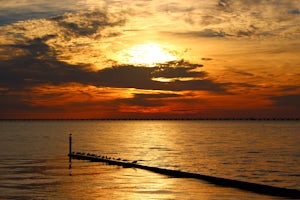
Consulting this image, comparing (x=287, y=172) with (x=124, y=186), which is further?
(x=287, y=172)

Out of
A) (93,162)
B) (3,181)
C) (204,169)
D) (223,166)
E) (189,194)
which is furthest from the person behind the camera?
(223,166)

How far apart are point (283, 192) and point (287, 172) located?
27546 millimetres

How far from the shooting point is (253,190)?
3031 centimetres

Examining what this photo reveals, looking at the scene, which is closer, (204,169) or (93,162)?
(93,162)

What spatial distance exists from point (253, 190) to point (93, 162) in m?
24.6

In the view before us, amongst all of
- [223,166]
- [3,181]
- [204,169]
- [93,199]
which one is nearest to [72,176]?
[3,181]

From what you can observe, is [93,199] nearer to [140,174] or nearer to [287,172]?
[140,174]

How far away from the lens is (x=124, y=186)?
106 feet

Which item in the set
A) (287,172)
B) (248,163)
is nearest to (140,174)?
(287,172)

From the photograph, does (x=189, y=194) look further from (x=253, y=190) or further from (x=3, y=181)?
(x=3, y=181)

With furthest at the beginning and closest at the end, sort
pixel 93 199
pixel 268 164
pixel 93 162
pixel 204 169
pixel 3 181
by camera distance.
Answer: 1. pixel 268 164
2. pixel 204 169
3. pixel 93 162
4. pixel 3 181
5. pixel 93 199

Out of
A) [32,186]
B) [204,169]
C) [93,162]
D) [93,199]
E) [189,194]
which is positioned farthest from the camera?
[204,169]

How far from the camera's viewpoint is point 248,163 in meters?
65.1

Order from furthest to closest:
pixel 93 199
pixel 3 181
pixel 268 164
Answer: pixel 268 164 → pixel 3 181 → pixel 93 199
